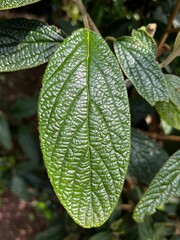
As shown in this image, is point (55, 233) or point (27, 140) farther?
point (27, 140)

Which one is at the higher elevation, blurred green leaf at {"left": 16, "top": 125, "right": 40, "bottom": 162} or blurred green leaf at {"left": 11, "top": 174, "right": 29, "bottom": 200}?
blurred green leaf at {"left": 16, "top": 125, "right": 40, "bottom": 162}

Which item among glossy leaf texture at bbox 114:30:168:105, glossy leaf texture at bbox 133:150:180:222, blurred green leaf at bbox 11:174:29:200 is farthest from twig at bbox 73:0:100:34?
blurred green leaf at bbox 11:174:29:200

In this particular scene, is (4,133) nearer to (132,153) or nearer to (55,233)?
(55,233)

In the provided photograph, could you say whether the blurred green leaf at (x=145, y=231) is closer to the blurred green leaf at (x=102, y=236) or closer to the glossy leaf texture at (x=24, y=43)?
the blurred green leaf at (x=102, y=236)

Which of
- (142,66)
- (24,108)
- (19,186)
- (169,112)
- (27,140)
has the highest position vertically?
(142,66)

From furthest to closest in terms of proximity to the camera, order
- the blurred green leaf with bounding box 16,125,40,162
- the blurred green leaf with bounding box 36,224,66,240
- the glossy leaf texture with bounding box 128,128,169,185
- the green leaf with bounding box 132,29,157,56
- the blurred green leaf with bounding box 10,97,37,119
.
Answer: the blurred green leaf with bounding box 16,125,40,162, the blurred green leaf with bounding box 10,97,37,119, the blurred green leaf with bounding box 36,224,66,240, the glossy leaf texture with bounding box 128,128,169,185, the green leaf with bounding box 132,29,157,56

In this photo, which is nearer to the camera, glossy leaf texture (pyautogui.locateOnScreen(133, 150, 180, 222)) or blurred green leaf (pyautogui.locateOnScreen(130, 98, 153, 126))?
glossy leaf texture (pyautogui.locateOnScreen(133, 150, 180, 222))

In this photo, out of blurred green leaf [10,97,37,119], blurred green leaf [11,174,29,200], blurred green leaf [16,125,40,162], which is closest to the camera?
blurred green leaf [10,97,37,119]

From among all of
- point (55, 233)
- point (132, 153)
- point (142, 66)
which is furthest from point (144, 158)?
point (55, 233)

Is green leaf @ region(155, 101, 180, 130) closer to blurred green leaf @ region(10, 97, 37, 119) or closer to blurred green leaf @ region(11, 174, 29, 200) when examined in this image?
blurred green leaf @ region(10, 97, 37, 119)
